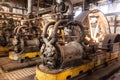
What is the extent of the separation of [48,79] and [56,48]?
537 millimetres

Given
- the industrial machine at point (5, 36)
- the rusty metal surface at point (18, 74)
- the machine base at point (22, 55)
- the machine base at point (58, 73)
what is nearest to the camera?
the machine base at point (58, 73)

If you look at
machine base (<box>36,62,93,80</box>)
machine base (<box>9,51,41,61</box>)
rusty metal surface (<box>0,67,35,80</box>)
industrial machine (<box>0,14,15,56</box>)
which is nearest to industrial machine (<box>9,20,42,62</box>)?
machine base (<box>9,51,41,61</box>)

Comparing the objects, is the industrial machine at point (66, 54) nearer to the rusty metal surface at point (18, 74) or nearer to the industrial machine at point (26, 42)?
the rusty metal surface at point (18, 74)

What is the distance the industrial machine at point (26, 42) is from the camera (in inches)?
148

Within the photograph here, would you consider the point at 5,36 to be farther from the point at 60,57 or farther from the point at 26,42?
the point at 60,57

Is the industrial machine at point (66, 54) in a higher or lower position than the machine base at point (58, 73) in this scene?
higher

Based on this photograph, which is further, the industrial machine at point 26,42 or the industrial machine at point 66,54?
the industrial machine at point 26,42

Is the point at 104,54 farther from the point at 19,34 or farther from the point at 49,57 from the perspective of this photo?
the point at 19,34

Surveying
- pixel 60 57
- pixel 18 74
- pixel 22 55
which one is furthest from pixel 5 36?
pixel 60 57

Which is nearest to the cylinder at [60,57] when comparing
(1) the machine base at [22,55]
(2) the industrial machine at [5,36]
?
(1) the machine base at [22,55]

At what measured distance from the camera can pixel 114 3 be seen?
7.74 meters

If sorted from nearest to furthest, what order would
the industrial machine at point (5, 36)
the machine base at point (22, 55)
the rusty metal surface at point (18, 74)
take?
the rusty metal surface at point (18, 74) → the machine base at point (22, 55) → the industrial machine at point (5, 36)

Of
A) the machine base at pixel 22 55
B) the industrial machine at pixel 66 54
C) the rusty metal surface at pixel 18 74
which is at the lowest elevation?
the rusty metal surface at pixel 18 74

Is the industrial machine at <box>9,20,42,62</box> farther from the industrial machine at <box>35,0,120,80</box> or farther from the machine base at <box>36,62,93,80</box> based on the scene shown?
the machine base at <box>36,62,93,80</box>
